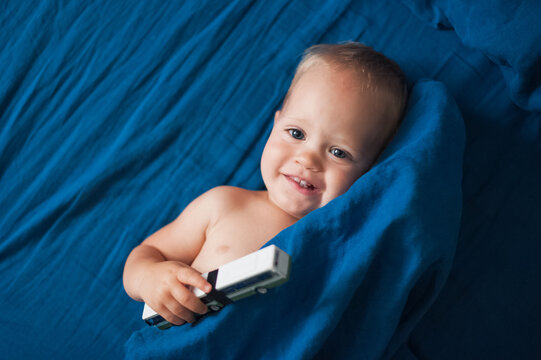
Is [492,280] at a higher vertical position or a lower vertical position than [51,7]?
higher

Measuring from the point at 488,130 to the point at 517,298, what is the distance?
1.34 ft

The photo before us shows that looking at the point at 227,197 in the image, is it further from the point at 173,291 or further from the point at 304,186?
the point at 173,291

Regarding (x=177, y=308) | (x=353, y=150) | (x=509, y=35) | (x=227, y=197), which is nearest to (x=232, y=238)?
(x=227, y=197)

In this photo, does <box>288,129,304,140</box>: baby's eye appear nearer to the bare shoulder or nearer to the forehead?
the forehead

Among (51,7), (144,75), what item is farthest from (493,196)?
(51,7)

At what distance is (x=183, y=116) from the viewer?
1053mm

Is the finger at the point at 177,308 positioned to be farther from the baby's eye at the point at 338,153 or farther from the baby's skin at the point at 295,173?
the baby's eye at the point at 338,153

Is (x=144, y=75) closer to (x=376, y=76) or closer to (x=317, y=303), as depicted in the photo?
(x=376, y=76)

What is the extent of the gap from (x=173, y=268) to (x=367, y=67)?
594 millimetres

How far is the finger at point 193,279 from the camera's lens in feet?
1.86

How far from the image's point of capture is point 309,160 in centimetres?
79

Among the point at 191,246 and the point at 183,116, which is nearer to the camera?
the point at 191,246

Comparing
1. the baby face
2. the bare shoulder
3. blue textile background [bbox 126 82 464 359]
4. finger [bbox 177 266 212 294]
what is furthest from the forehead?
finger [bbox 177 266 212 294]

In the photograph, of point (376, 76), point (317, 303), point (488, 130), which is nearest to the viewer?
point (317, 303)
